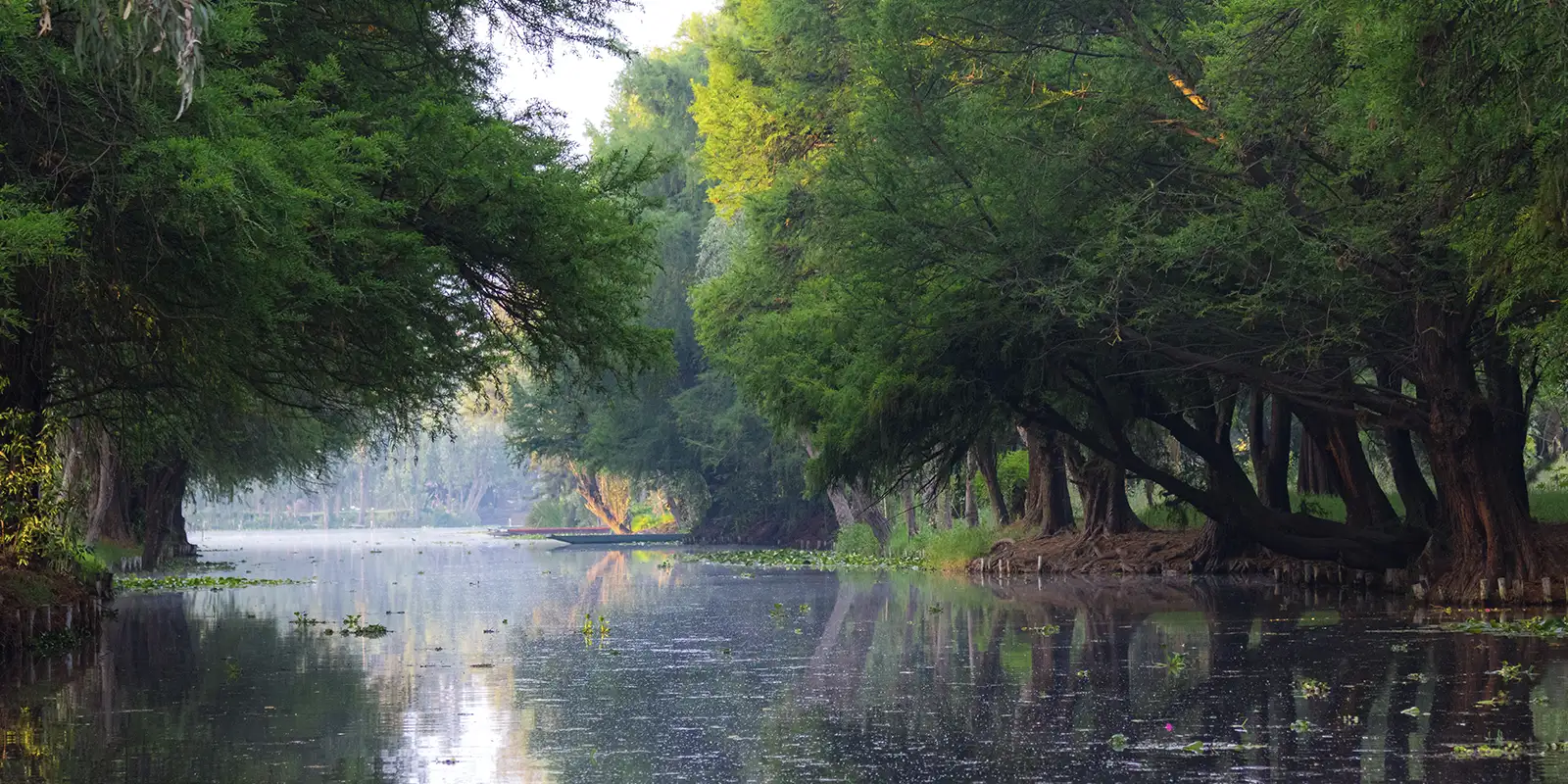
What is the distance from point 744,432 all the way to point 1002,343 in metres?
39.7

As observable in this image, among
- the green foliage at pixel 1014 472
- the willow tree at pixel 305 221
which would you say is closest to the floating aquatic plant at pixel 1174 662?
the willow tree at pixel 305 221

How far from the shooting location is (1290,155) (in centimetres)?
2359

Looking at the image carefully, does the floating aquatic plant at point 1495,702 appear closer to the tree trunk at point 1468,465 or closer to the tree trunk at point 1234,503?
the tree trunk at point 1468,465

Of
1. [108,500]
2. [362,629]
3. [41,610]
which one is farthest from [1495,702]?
[108,500]

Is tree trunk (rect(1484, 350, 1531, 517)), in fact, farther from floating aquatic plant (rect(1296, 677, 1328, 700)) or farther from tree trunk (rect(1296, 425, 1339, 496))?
floating aquatic plant (rect(1296, 677, 1328, 700))

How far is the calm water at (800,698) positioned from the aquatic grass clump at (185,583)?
33.4 ft

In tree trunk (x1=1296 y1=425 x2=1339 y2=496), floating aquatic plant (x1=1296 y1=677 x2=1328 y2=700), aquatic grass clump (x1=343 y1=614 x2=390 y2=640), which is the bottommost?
floating aquatic plant (x1=1296 y1=677 x2=1328 y2=700)

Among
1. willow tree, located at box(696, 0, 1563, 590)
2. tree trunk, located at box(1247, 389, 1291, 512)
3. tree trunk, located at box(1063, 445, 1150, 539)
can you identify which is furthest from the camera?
tree trunk, located at box(1063, 445, 1150, 539)

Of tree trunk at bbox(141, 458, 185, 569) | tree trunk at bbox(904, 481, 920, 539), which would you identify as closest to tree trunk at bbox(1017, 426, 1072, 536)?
tree trunk at bbox(904, 481, 920, 539)

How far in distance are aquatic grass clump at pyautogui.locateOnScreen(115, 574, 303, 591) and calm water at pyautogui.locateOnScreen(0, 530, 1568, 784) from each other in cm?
1019

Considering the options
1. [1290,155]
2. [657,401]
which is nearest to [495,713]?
[1290,155]

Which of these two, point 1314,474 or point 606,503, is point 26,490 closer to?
point 1314,474

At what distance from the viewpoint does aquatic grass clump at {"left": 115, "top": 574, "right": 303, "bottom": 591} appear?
3575 centimetres

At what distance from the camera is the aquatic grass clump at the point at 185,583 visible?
35.8m
